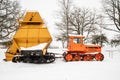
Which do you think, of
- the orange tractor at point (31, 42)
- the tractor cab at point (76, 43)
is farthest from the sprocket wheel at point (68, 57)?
the tractor cab at point (76, 43)

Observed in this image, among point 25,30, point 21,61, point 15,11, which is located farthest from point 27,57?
point 15,11

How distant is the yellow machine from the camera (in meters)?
17.4

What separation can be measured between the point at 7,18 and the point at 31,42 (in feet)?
42.1

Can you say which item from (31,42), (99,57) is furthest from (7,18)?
(99,57)

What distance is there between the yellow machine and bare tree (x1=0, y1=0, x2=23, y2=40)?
1157 centimetres

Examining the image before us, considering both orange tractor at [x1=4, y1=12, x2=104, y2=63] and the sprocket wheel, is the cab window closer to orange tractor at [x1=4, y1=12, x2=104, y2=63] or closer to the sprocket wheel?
the sprocket wheel

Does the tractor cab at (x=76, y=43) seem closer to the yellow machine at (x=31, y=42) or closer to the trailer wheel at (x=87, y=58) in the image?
the trailer wheel at (x=87, y=58)

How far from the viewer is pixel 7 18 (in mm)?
29375

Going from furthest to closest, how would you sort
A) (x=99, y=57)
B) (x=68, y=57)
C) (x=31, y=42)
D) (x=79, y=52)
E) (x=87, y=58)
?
(x=79, y=52) < (x=99, y=57) < (x=87, y=58) < (x=68, y=57) < (x=31, y=42)

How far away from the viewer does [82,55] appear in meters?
20.1

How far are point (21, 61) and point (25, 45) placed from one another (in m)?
1.40

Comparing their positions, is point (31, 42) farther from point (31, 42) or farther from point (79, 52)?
point (79, 52)

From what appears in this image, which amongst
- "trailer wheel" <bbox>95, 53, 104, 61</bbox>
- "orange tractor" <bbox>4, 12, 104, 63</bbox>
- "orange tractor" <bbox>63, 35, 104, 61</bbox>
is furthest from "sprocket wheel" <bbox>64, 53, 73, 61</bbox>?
"trailer wheel" <bbox>95, 53, 104, 61</bbox>

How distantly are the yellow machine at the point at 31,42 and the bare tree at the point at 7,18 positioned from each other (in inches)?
456
